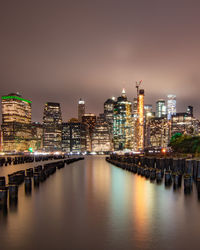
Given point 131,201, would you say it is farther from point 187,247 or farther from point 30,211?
point 187,247

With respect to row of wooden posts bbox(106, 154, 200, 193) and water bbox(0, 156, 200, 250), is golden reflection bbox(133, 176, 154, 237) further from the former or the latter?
row of wooden posts bbox(106, 154, 200, 193)

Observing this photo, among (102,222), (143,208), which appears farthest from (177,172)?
(102,222)

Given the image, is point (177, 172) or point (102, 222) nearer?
point (102, 222)

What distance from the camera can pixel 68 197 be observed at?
25844mm

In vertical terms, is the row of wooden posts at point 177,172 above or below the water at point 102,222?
above

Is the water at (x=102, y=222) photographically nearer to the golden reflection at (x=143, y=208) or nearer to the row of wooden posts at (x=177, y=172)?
the golden reflection at (x=143, y=208)

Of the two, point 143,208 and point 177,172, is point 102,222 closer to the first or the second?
point 143,208

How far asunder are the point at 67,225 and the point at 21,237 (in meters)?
2.64

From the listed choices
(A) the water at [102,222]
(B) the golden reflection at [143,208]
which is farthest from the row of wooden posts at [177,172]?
(B) the golden reflection at [143,208]

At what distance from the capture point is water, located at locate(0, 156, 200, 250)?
44.1 ft

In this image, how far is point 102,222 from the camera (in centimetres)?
1691

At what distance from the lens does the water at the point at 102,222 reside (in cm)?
1344

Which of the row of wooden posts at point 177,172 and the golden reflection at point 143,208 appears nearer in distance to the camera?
the golden reflection at point 143,208

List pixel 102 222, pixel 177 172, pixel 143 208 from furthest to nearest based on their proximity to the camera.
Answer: pixel 177 172 → pixel 143 208 → pixel 102 222
